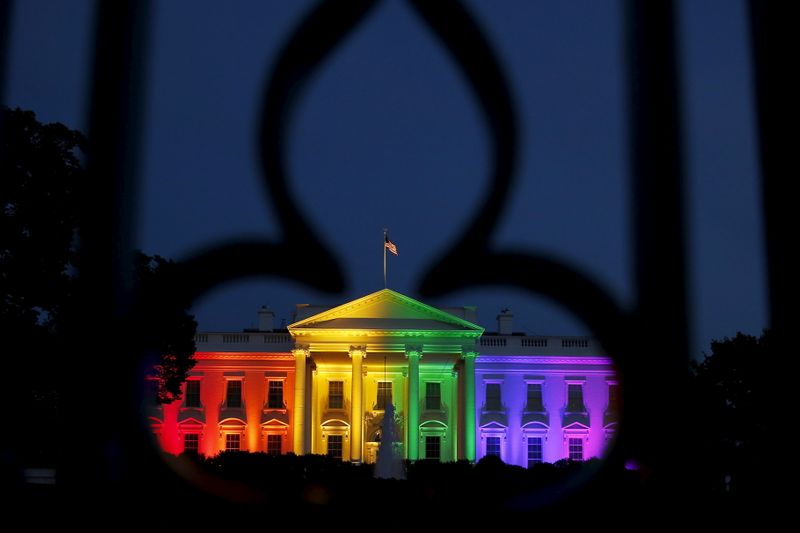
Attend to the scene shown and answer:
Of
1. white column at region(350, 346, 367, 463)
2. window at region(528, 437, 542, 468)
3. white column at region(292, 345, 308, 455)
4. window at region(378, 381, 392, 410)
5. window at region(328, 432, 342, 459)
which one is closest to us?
white column at region(350, 346, 367, 463)

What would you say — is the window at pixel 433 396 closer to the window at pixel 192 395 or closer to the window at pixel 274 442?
the window at pixel 274 442

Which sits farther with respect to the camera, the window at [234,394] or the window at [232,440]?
the window at [234,394]

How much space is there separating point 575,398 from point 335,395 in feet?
35.1

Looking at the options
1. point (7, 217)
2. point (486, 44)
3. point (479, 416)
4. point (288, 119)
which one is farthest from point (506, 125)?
point (479, 416)

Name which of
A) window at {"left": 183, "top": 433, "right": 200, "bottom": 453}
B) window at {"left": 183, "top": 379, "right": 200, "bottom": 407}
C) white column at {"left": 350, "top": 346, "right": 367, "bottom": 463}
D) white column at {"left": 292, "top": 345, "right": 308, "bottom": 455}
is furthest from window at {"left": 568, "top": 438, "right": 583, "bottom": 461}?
window at {"left": 183, "top": 379, "right": 200, "bottom": 407}

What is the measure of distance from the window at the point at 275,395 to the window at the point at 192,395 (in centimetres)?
313

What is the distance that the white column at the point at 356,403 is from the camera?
43.4m

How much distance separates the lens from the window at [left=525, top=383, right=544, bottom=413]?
47.2m

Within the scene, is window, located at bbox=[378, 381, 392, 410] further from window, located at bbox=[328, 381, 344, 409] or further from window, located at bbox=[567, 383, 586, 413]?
window, located at bbox=[567, 383, 586, 413]

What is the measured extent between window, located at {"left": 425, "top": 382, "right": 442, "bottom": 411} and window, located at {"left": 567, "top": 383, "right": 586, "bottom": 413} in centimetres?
582

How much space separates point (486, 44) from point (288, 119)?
69 cm

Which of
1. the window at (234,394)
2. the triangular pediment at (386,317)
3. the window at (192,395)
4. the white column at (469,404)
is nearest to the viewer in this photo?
the triangular pediment at (386,317)

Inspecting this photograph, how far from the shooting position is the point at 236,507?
3.73 metres

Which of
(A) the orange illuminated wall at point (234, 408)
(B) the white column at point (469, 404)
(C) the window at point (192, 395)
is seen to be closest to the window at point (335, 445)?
(A) the orange illuminated wall at point (234, 408)
